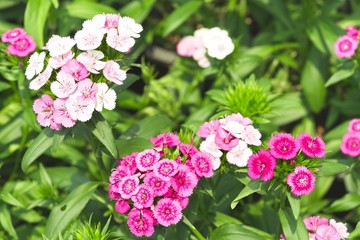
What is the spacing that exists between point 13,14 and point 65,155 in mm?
1491

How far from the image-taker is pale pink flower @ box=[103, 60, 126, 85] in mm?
2494

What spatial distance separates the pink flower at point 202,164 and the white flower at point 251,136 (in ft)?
0.62

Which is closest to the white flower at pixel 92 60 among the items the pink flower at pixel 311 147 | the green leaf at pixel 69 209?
the green leaf at pixel 69 209

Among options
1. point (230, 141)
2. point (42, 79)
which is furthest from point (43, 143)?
point (230, 141)

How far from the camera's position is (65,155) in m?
3.59

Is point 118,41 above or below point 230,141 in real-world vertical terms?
above

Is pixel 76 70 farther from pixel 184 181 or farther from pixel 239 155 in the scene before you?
pixel 239 155

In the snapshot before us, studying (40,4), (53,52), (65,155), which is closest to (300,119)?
(65,155)

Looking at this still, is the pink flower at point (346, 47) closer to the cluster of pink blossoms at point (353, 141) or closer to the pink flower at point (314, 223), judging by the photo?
the cluster of pink blossoms at point (353, 141)

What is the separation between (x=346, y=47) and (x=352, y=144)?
1.93 feet

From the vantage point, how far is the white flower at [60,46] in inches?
97.4

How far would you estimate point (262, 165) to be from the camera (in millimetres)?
2504

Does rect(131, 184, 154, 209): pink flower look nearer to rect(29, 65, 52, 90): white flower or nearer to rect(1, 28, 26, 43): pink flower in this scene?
rect(29, 65, 52, 90): white flower

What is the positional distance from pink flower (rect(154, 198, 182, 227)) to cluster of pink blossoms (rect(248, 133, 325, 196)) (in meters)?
0.35
